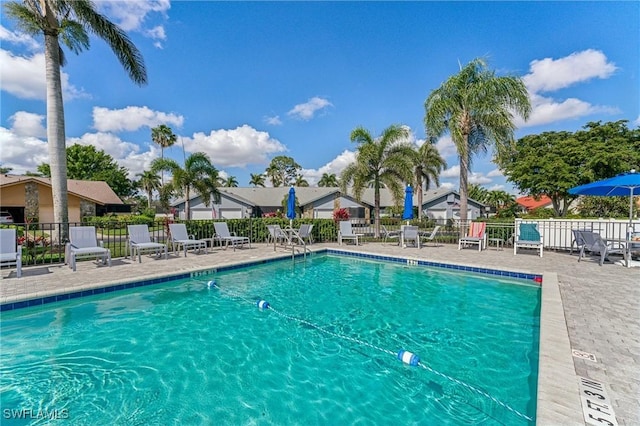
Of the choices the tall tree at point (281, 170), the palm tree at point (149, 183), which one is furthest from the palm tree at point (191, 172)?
the tall tree at point (281, 170)

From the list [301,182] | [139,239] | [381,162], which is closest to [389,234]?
[381,162]

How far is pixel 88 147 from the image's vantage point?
4441 cm

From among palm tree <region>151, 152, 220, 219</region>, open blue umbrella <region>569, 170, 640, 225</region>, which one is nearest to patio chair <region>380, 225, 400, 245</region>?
open blue umbrella <region>569, 170, 640, 225</region>

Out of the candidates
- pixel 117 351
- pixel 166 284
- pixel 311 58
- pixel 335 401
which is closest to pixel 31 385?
pixel 117 351

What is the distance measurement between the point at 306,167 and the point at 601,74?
164 ft

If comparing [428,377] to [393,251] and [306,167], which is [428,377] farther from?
[306,167]

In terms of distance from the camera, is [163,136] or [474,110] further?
[163,136]

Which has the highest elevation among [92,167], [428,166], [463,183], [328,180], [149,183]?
[92,167]

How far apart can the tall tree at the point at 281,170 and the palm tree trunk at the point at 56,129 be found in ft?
159

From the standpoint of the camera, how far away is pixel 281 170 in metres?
57.9

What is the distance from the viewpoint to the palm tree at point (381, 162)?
15578 mm

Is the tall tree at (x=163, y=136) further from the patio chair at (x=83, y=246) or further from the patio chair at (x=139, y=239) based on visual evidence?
the patio chair at (x=83, y=246)

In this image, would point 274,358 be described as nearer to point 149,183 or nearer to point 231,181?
point 149,183

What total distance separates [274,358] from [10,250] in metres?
7.19
